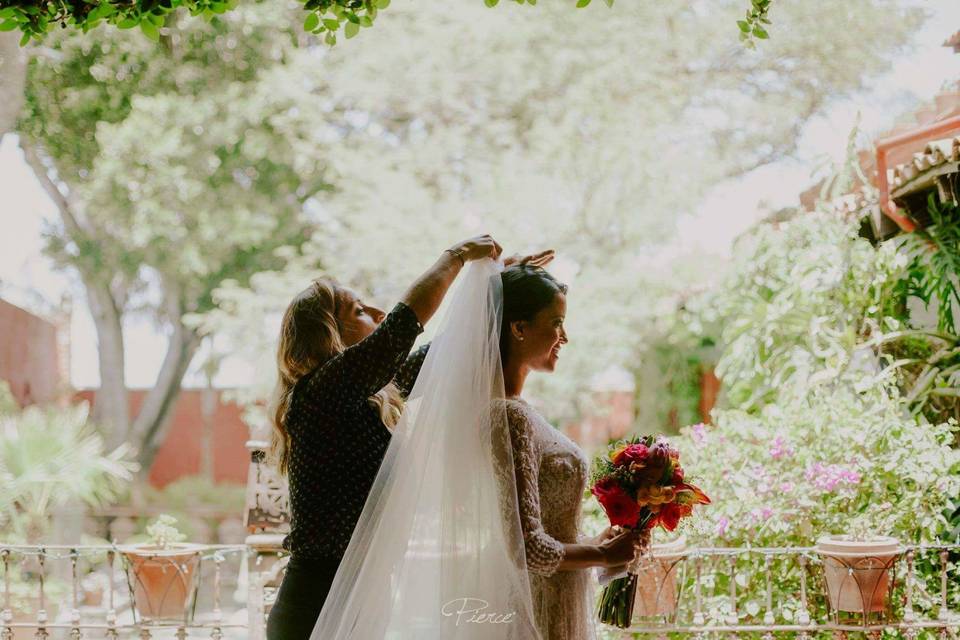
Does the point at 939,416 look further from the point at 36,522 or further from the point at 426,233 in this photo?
the point at 36,522

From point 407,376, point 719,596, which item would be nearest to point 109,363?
point 719,596

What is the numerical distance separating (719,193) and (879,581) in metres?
6.18

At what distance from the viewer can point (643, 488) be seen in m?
2.03

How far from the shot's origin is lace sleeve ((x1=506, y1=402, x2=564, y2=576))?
1857 mm

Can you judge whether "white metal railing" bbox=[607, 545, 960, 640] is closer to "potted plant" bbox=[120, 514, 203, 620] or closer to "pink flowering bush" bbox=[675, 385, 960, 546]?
"pink flowering bush" bbox=[675, 385, 960, 546]

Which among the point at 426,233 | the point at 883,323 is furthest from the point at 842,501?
the point at 426,233

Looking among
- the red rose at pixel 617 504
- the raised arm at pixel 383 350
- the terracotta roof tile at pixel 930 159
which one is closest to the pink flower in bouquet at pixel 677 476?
the red rose at pixel 617 504

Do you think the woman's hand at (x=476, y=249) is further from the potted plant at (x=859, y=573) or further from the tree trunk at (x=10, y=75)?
the tree trunk at (x=10, y=75)

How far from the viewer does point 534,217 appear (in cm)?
820

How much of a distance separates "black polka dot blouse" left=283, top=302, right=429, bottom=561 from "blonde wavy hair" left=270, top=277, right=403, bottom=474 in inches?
1.7

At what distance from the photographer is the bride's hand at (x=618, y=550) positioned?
6.39 ft

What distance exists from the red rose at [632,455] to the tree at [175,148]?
741cm

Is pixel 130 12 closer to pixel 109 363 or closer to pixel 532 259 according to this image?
pixel 532 259

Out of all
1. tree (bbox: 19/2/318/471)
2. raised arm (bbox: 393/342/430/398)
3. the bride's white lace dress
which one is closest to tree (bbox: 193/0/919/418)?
tree (bbox: 19/2/318/471)
